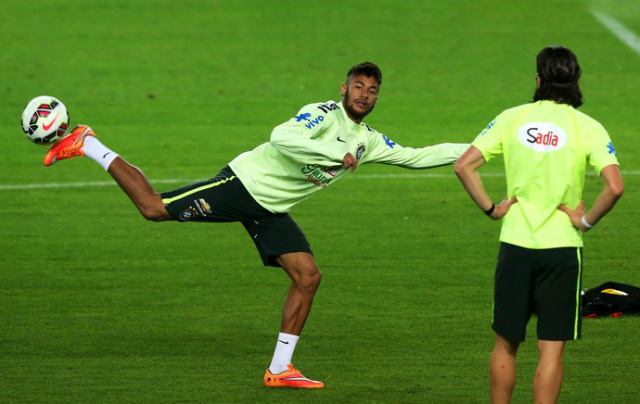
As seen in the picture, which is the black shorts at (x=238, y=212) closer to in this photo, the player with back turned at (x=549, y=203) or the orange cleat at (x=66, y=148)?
the orange cleat at (x=66, y=148)

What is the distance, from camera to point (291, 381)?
8.49 meters

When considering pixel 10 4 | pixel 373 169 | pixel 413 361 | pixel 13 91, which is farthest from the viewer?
pixel 10 4

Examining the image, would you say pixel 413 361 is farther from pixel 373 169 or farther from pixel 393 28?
pixel 393 28

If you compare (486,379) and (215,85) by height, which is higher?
(215,85)

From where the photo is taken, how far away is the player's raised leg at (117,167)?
9.30 meters

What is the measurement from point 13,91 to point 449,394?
15545 millimetres

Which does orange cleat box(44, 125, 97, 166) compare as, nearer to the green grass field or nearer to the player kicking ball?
the player kicking ball

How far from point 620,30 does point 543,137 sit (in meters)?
20.1

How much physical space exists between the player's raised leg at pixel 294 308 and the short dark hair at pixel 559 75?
2.53m

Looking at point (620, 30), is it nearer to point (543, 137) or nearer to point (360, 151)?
point (360, 151)

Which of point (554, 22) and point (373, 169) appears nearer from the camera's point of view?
point (373, 169)

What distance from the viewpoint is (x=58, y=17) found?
26453 millimetres

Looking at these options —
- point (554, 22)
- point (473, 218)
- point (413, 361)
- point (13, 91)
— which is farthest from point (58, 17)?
point (413, 361)

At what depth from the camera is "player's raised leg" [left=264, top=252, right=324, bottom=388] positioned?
8547mm
